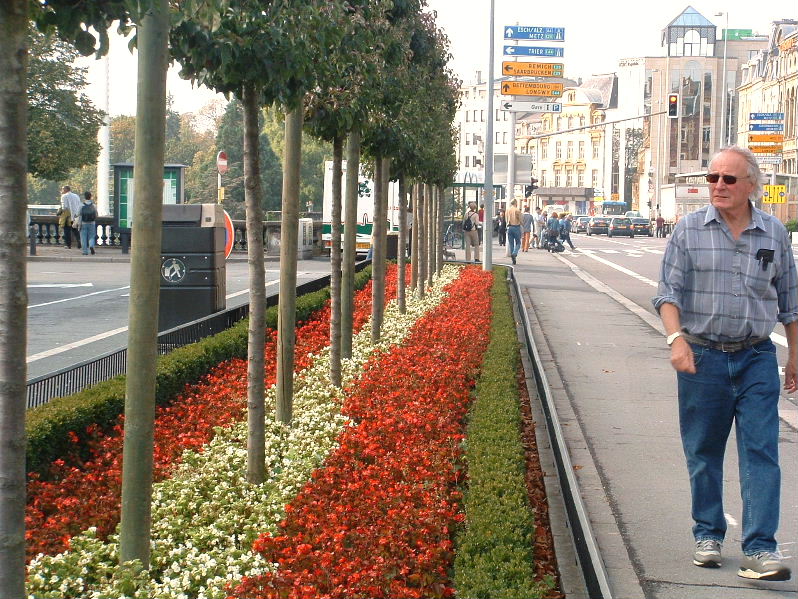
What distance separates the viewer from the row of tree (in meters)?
3.43

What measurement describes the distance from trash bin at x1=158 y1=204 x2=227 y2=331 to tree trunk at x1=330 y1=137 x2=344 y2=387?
1347mm

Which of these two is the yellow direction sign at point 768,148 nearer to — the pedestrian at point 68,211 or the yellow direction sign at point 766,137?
the yellow direction sign at point 766,137

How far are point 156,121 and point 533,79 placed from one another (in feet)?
113

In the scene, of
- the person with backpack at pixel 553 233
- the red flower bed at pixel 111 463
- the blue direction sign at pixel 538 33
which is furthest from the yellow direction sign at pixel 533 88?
the red flower bed at pixel 111 463

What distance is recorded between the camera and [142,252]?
15.6ft

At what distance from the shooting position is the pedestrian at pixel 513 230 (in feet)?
124

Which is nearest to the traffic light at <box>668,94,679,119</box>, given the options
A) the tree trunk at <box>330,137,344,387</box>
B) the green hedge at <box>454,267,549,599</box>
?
the tree trunk at <box>330,137,344,387</box>

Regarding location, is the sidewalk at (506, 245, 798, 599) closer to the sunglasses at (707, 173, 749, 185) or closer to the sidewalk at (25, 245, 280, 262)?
the sunglasses at (707, 173, 749, 185)

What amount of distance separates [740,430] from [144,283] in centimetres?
258

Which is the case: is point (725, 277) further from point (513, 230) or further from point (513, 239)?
point (513, 230)

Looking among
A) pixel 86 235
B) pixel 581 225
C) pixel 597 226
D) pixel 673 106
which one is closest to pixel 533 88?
pixel 673 106

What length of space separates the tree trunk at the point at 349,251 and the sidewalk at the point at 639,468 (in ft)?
6.52

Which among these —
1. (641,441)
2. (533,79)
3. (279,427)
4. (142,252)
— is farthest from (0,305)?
(533,79)

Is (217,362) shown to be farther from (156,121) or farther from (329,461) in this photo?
(156,121)
